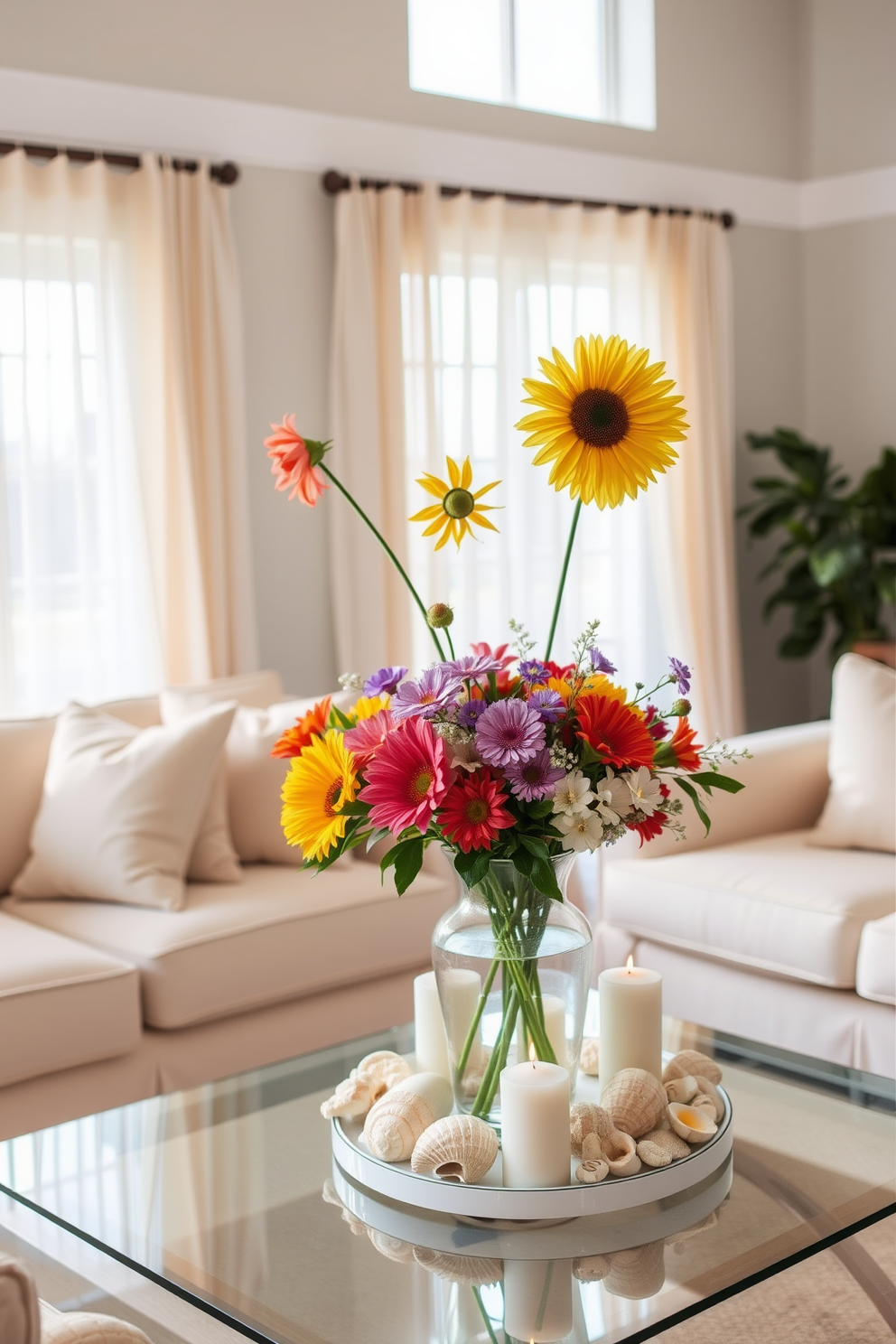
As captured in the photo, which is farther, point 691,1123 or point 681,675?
point 691,1123

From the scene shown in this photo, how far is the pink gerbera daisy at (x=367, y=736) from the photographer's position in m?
1.51

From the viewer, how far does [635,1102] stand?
5.45 ft

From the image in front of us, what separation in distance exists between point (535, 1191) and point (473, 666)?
591 millimetres

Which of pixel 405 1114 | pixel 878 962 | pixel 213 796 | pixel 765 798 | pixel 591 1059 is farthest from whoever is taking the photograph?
pixel 765 798

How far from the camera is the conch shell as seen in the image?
1785 millimetres

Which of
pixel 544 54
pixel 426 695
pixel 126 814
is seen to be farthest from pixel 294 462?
pixel 544 54

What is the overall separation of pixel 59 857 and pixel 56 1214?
1283mm

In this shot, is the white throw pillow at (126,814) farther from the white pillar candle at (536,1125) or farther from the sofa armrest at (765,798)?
the white pillar candle at (536,1125)

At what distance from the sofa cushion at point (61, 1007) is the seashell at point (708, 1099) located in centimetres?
A: 117

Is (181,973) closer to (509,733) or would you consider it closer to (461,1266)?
(461,1266)

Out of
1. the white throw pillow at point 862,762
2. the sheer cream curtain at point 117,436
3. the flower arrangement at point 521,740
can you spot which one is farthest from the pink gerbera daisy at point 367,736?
the sheer cream curtain at point 117,436

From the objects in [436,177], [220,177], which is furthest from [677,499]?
[220,177]

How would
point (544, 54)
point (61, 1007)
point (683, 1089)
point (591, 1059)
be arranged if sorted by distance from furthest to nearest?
point (544, 54) < point (61, 1007) < point (591, 1059) < point (683, 1089)

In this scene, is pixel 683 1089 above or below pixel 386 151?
below
